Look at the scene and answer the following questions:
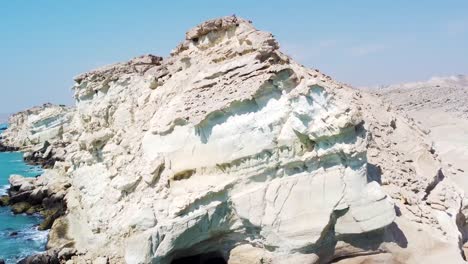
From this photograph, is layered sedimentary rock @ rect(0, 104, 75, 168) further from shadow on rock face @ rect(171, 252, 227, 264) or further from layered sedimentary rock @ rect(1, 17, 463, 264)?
shadow on rock face @ rect(171, 252, 227, 264)

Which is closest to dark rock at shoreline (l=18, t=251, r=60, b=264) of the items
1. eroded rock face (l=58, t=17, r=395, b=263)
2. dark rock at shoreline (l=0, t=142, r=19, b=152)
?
eroded rock face (l=58, t=17, r=395, b=263)

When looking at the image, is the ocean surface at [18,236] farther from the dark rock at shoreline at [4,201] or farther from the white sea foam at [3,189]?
the white sea foam at [3,189]

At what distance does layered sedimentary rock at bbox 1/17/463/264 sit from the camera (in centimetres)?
1102

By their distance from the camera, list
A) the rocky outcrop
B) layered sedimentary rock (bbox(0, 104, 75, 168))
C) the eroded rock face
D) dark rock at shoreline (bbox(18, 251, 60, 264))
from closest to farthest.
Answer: the eroded rock face < the rocky outcrop < dark rock at shoreline (bbox(18, 251, 60, 264)) < layered sedimentary rock (bbox(0, 104, 75, 168))

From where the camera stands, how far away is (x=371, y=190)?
10.9 meters

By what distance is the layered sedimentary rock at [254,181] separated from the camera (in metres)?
11.0

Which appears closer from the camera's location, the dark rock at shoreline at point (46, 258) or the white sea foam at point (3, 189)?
the dark rock at shoreline at point (46, 258)

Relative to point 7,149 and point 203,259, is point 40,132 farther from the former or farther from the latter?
point 203,259

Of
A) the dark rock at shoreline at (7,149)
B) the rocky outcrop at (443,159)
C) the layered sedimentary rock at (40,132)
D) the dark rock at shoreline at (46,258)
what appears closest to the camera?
the rocky outcrop at (443,159)

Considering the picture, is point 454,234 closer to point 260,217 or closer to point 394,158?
point 394,158

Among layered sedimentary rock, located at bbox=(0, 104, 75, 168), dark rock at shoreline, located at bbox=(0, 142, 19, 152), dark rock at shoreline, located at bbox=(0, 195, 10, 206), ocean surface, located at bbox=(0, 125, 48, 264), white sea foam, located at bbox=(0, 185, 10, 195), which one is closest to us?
ocean surface, located at bbox=(0, 125, 48, 264)

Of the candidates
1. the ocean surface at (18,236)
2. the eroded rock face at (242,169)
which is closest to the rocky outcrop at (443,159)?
the eroded rock face at (242,169)

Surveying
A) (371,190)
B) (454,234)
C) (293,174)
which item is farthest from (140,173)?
(454,234)

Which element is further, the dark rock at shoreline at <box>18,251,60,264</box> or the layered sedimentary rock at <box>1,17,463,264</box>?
the dark rock at shoreline at <box>18,251,60,264</box>
